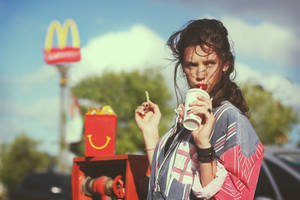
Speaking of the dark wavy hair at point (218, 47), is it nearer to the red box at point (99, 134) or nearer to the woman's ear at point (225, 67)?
the woman's ear at point (225, 67)

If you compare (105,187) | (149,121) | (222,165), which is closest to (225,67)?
(222,165)

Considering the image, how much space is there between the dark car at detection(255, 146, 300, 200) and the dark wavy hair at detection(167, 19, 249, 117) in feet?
9.49

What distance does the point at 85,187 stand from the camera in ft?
8.23

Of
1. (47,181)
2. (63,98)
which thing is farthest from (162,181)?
(63,98)

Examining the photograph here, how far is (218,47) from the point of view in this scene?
1.77 m

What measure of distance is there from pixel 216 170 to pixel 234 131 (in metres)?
Answer: 0.17

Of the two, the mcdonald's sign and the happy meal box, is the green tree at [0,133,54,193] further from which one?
the happy meal box

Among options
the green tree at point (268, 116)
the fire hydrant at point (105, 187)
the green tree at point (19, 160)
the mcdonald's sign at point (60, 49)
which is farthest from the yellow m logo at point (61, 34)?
the green tree at point (19, 160)

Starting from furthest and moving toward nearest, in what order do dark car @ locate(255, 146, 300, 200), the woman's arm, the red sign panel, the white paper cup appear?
the red sign panel → dark car @ locate(255, 146, 300, 200) → the woman's arm → the white paper cup

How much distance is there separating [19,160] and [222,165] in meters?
72.5

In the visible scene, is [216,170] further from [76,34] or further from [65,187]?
[76,34]

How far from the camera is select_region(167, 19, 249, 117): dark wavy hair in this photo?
5.82ft

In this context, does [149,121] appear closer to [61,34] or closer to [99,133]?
[99,133]

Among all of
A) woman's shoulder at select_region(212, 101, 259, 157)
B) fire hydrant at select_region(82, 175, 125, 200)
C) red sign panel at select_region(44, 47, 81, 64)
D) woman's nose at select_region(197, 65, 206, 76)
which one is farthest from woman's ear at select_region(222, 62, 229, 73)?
red sign panel at select_region(44, 47, 81, 64)
